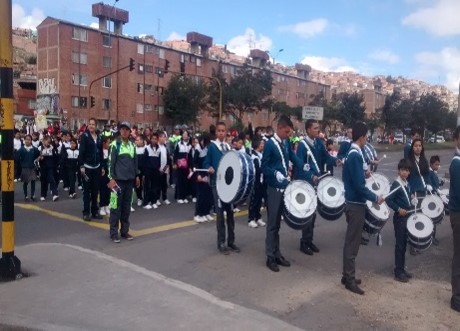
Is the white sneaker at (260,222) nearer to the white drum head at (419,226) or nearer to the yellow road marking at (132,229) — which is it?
the yellow road marking at (132,229)

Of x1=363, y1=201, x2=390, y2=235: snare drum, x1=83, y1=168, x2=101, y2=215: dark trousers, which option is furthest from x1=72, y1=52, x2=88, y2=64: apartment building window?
x1=363, y1=201, x2=390, y2=235: snare drum

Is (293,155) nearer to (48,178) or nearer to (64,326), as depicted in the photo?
(64,326)

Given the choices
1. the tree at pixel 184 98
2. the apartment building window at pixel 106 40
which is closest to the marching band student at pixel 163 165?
the apartment building window at pixel 106 40

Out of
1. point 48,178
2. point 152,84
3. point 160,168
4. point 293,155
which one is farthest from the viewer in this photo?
point 152,84

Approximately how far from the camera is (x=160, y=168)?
1262 centimetres

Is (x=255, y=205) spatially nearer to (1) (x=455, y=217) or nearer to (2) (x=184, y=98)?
(1) (x=455, y=217)

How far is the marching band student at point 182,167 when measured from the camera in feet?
43.9

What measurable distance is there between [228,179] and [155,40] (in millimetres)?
62352

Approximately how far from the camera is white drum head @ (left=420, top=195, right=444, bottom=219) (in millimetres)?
8516

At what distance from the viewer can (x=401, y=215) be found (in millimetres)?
7125

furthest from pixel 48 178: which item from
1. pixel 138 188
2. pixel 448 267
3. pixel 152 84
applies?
pixel 152 84

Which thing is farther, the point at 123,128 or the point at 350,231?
the point at 123,128

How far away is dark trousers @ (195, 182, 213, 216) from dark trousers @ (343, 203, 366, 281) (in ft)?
15.0

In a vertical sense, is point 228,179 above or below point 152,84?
below
